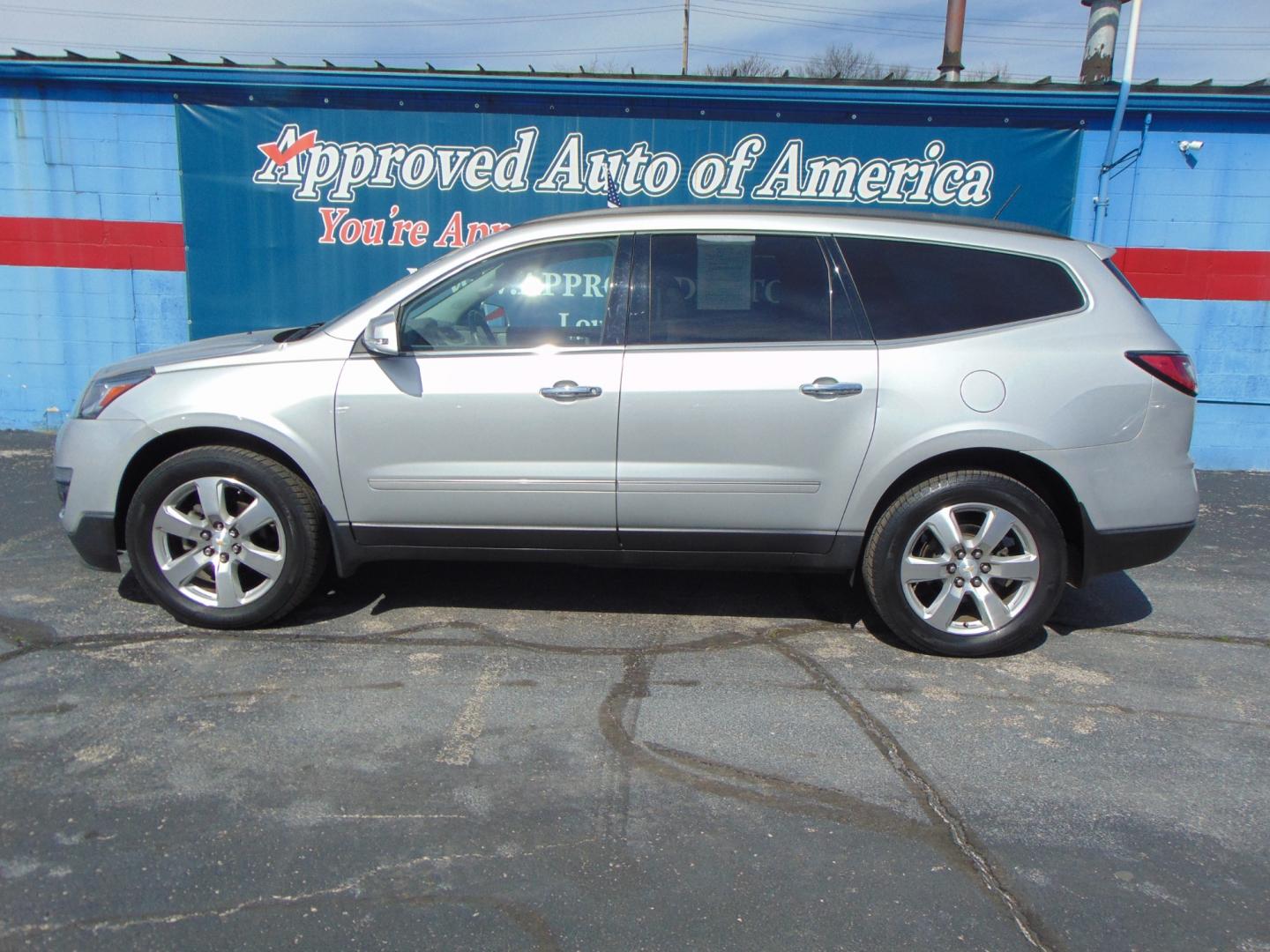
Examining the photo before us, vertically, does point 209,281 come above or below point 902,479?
above

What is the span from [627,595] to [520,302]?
161 centimetres

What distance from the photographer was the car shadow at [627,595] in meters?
4.88

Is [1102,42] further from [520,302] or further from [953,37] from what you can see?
[520,302]

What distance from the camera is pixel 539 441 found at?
4242 mm

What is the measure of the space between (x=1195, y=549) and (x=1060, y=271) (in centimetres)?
297

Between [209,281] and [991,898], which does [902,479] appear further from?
[209,281]

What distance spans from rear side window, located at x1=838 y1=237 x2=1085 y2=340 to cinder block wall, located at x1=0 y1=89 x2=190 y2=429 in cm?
679

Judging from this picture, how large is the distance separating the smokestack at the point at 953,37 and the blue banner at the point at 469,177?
469 cm

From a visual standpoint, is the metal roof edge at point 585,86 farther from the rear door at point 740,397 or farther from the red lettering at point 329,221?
the rear door at point 740,397

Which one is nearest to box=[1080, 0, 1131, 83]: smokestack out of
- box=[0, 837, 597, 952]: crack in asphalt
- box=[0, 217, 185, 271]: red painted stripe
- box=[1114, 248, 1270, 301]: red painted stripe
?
box=[1114, 248, 1270, 301]: red painted stripe

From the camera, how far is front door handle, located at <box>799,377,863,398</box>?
4.15 m

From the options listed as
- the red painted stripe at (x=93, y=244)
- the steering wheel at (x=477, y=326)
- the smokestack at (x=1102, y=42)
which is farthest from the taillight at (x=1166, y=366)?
the red painted stripe at (x=93, y=244)

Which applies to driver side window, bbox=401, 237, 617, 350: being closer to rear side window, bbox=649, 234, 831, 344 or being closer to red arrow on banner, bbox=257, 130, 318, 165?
rear side window, bbox=649, 234, 831, 344

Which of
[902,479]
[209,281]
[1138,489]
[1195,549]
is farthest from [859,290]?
[209,281]
